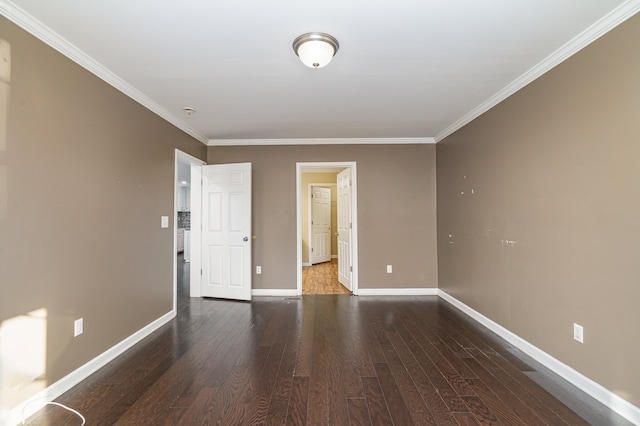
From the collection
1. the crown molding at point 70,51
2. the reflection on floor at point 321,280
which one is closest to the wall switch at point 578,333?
the reflection on floor at point 321,280

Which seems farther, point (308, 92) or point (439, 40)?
point (308, 92)

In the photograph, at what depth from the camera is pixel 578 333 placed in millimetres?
2070

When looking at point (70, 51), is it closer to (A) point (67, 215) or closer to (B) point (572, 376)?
(A) point (67, 215)

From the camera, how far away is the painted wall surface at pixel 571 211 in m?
1.75

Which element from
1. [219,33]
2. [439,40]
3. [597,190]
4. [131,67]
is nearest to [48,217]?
[131,67]

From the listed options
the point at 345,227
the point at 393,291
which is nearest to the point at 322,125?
the point at 345,227

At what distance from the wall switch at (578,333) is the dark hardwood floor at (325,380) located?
0.34m

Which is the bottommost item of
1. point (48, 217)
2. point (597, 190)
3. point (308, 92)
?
point (48, 217)

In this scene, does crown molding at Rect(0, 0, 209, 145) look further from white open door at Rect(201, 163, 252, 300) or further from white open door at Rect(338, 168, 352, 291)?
white open door at Rect(338, 168, 352, 291)

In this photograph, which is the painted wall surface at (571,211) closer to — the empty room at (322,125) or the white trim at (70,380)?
the empty room at (322,125)

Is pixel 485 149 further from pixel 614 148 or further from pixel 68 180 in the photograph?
pixel 68 180

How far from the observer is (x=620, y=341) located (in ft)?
5.85

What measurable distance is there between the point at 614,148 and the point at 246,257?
12.7 feet

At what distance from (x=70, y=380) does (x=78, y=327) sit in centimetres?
36
